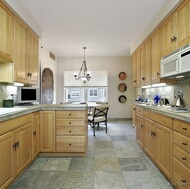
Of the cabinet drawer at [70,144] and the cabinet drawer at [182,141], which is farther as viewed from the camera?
the cabinet drawer at [70,144]

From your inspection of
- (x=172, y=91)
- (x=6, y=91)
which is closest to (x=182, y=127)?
(x=172, y=91)

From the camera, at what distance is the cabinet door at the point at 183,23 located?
208 cm

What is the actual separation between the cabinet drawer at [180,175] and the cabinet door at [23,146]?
1954 millimetres

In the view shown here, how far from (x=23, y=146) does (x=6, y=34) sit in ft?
5.31

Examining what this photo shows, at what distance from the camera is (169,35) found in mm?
2600

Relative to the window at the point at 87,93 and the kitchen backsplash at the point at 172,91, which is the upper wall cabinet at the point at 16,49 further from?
the window at the point at 87,93

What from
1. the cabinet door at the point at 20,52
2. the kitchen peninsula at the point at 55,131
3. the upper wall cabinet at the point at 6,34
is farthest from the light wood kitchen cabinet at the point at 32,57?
the kitchen peninsula at the point at 55,131

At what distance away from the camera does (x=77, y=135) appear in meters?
2.82

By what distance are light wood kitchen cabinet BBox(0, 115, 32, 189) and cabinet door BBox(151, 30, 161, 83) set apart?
7.92 ft

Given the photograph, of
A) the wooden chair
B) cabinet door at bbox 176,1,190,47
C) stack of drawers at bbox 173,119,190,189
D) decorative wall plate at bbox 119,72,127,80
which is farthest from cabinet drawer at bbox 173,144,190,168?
decorative wall plate at bbox 119,72,127,80

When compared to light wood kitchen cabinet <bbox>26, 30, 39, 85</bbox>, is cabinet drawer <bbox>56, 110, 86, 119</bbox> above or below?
below

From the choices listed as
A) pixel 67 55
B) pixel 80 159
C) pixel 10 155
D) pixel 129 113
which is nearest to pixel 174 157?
pixel 80 159

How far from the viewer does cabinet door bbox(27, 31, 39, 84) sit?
302 centimetres

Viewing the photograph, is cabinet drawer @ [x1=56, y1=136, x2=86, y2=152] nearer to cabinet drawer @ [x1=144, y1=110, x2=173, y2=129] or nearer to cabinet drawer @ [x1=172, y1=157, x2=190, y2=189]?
cabinet drawer @ [x1=144, y1=110, x2=173, y2=129]
